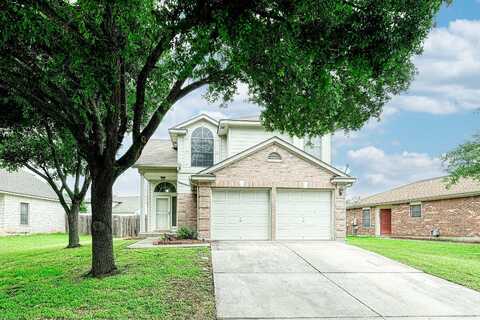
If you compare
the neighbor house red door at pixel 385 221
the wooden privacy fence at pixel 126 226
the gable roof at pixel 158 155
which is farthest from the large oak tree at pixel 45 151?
the neighbor house red door at pixel 385 221

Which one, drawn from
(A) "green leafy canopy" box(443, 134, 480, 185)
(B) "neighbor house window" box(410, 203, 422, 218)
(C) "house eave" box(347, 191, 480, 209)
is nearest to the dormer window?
(A) "green leafy canopy" box(443, 134, 480, 185)

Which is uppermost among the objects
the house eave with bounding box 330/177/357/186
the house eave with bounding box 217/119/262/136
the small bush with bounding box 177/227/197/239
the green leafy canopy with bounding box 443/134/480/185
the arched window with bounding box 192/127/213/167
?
the house eave with bounding box 217/119/262/136

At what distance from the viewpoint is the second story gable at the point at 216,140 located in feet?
65.9

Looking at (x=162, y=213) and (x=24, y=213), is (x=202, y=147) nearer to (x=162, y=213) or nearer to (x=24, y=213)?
(x=162, y=213)

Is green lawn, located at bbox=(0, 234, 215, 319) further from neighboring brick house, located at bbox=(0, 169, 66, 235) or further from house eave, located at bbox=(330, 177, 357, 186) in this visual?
neighboring brick house, located at bbox=(0, 169, 66, 235)

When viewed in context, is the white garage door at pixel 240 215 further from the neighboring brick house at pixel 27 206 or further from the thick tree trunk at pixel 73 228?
the neighboring brick house at pixel 27 206

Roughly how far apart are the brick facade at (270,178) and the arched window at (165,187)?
15.8ft

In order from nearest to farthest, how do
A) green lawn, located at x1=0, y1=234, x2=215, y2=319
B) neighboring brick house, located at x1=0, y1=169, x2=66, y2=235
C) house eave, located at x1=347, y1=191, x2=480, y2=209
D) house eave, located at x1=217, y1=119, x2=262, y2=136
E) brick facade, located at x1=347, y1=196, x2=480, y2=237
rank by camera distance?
green lawn, located at x1=0, y1=234, x2=215, y2=319, house eave, located at x1=217, y1=119, x2=262, y2=136, brick facade, located at x1=347, y1=196, x2=480, y2=237, house eave, located at x1=347, y1=191, x2=480, y2=209, neighboring brick house, located at x1=0, y1=169, x2=66, y2=235

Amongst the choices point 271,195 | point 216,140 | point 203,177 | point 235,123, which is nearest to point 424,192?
point 271,195

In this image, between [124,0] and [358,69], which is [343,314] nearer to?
[358,69]

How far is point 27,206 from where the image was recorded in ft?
102

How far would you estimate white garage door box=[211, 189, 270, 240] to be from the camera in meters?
17.1

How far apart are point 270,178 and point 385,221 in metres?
17.9

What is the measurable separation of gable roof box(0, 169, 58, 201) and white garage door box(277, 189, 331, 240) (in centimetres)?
2053
